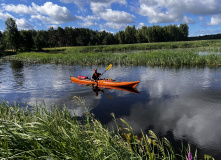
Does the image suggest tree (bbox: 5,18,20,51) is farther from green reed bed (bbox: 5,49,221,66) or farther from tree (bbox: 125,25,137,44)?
tree (bbox: 125,25,137,44)

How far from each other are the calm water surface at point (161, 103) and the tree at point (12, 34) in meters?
53.7

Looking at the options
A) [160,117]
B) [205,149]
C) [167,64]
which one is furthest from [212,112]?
[167,64]

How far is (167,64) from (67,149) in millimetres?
21678

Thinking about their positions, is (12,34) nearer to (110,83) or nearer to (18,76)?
(18,76)

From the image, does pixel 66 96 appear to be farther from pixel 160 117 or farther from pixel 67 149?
pixel 67 149

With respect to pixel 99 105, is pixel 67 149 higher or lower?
higher

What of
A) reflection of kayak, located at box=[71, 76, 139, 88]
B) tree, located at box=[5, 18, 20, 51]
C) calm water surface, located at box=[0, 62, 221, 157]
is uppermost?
tree, located at box=[5, 18, 20, 51]

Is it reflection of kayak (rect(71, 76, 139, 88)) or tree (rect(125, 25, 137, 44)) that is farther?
tree (rect(125, 25, 137, 44))

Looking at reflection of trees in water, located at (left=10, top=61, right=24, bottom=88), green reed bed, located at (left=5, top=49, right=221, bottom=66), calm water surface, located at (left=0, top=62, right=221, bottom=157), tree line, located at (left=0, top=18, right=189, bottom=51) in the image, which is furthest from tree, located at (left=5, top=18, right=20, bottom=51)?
calm water surface, located at (left=0, top=62, right=221, bottom=157)

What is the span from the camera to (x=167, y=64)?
2252 centimetres

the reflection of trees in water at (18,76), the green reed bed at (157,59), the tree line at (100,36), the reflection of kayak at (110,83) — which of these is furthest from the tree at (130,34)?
the reflection of kayak at (110,83)

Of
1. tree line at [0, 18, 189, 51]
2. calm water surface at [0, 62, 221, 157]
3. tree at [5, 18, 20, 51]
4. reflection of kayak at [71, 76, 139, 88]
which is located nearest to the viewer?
calm water surface at [0, 62, 221, 157]

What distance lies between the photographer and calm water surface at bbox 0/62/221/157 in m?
6.76

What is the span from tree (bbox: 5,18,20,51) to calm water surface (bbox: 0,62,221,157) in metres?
53.7
